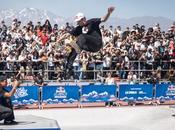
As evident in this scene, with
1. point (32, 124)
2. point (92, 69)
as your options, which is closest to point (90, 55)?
point (92, 69)

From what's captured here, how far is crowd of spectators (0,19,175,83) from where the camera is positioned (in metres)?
21.9

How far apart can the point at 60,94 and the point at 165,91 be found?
5.00 metres

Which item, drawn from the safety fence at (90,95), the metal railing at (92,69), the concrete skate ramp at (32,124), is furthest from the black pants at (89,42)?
the metal railing at (92,69)

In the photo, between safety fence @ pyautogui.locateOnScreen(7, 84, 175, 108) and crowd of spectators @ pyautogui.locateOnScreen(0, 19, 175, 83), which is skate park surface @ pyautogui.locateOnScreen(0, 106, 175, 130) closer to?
safety fence @ pyautogui.locateOnScreen(7, 84, 175, 108)

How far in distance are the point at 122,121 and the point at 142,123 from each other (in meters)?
0.95

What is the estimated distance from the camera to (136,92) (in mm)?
21625

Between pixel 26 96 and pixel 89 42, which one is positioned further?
pixel 26 96

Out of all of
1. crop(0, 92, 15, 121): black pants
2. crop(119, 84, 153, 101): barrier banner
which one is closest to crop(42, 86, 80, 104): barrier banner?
crop(119, 84, 153, 101): barrier banner

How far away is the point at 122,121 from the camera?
19.9 m

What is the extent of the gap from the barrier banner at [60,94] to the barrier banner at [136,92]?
6.86 feet

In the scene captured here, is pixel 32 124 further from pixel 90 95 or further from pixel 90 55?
pixel 90 55

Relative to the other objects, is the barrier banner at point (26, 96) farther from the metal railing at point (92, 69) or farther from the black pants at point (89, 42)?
the black pants at point (89, 42)

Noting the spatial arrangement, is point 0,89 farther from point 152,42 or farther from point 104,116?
point 152,42

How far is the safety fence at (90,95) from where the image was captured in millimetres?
20297
